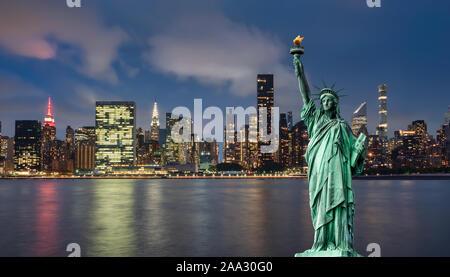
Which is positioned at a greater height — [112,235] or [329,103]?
[329,103]

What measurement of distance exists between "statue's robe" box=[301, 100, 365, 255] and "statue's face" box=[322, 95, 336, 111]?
250 mm

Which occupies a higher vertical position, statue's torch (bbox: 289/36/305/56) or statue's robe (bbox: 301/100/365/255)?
statue's torch (bbox: 289/36/305/56)

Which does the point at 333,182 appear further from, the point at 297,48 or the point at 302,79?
the point at 297,48

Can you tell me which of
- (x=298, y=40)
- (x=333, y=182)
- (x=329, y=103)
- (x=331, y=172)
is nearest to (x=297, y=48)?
(x=298, y=40)

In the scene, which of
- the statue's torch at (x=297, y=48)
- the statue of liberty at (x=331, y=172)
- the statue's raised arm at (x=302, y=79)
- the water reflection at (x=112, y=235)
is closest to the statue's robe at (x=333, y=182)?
the statue of liberty at (x=331, y=172)

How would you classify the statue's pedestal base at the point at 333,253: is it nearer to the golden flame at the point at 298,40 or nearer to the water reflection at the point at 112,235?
the golden flame at the point at 298,40

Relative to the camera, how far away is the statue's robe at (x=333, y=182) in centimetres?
780

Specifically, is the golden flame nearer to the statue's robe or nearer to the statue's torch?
the statue's torch

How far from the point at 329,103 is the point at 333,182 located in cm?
163

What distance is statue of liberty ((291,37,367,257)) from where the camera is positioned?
7805mm

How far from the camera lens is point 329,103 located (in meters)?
8.27

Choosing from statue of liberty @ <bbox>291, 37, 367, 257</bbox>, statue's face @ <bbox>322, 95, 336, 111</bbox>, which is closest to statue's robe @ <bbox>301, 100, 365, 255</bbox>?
statue of liberty @ <bbox>291, 37, 367, 257</bbox>

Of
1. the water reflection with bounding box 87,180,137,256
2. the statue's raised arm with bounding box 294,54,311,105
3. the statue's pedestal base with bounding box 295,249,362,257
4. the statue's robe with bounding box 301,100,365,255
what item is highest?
the statue's raised arm with bounding box 294,54,311,105
